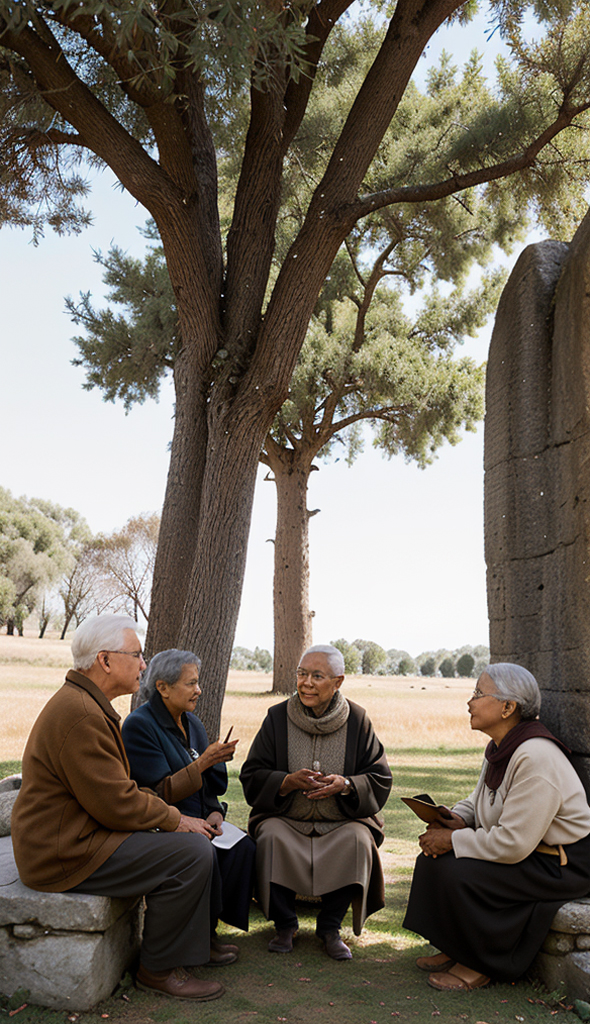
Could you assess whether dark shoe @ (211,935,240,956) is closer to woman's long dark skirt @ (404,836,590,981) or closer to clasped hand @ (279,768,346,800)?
clasped hand @ (279,768,346,800)

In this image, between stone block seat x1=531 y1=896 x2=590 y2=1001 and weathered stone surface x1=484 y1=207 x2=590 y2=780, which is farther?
weathered stone surface x1=484 y1=207 x2=590 y2=780

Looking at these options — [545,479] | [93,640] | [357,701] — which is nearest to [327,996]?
[93,640]

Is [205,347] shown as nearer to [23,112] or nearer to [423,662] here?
[23,112]

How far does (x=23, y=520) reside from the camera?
4322cm

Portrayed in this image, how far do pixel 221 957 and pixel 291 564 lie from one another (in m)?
12.6

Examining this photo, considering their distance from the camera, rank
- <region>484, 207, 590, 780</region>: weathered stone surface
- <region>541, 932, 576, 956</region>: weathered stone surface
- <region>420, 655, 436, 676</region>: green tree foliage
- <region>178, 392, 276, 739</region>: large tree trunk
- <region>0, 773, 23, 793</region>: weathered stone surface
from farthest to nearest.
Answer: <region>420, 655, 436, 676</region>: green tree foliage < <region>178, 392, 276, 739</region>: large tree trunk < <region>0, 773, 23, 793</region>: weathered stone surface < <region>484, 207, 590, 780</region>: weathered stone surface < <region>541, 932, 576, 956</region>: weathered stone surface

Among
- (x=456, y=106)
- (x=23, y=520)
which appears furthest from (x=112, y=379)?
(x=23, y=520)

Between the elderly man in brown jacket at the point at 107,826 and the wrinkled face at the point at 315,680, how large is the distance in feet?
3.15

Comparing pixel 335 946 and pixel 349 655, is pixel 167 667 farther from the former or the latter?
pixel 349 655

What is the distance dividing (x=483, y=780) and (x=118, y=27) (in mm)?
4527

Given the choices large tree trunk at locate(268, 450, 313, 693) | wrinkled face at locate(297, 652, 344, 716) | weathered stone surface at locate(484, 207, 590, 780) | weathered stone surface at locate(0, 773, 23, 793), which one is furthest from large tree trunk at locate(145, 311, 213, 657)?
large tree trunk at locate(268, 450, 313, 693)

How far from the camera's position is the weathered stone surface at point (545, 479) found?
4.07 metres

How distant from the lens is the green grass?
2967mm

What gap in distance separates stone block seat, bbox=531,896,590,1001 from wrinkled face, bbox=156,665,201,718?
187 cm
